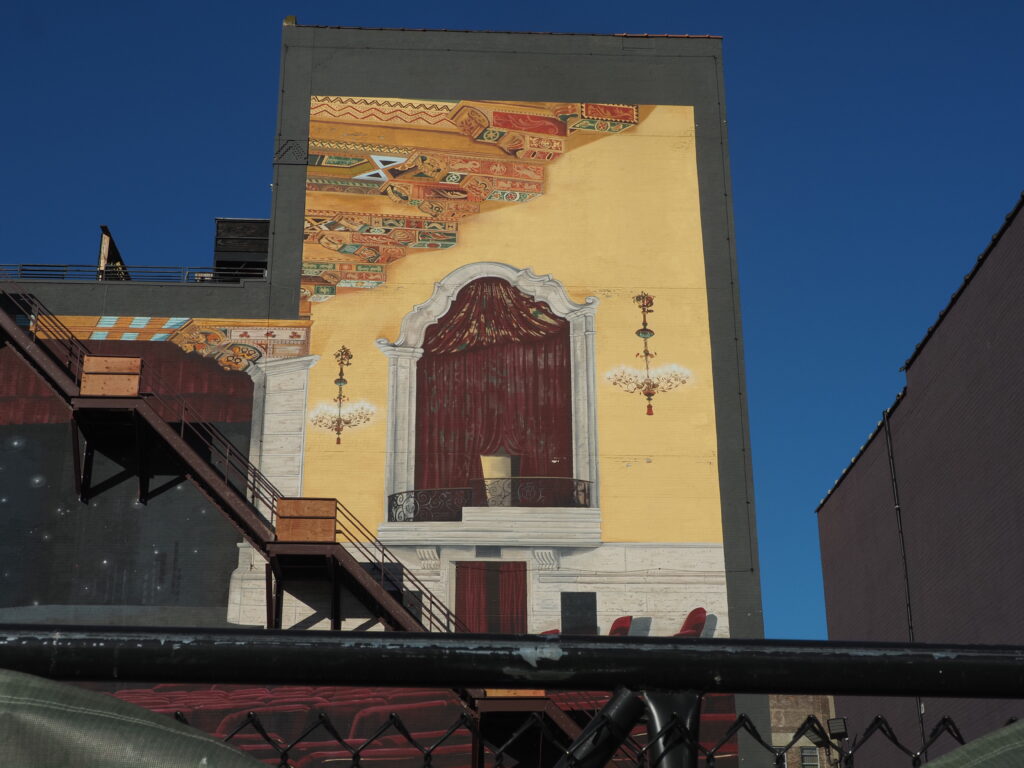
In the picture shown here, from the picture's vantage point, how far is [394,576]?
74.0 feet

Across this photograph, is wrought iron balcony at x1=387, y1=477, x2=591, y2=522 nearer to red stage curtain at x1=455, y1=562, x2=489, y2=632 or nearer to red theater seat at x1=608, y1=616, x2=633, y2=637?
red stage curtain at x1=455, y1=562, x2=489, y2=632

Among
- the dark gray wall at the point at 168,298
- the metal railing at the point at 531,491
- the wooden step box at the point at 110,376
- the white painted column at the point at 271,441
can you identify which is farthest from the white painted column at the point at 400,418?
the wooden step box at the point at 110,376

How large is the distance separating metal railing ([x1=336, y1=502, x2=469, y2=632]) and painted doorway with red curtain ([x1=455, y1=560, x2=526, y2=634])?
352 mm

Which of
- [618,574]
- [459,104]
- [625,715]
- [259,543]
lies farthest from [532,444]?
[625,715]

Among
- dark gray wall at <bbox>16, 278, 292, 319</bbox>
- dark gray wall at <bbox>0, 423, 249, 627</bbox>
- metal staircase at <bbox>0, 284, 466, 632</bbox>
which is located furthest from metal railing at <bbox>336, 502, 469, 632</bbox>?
dark gray wall at <bbox>16, 278, 292, 319</bbox>

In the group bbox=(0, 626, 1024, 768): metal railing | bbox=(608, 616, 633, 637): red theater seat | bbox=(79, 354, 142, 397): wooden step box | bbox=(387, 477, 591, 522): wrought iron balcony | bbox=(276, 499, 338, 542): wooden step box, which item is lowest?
bbox=(0, 626, 1024, 768): metal railing

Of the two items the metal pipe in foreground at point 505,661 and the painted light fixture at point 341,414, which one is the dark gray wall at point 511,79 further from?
the metal pipe in foreground at point 505,661

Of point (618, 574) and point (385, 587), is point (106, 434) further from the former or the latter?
point (618, 574)

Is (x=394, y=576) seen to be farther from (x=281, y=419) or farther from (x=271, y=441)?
(x=281, y=419)

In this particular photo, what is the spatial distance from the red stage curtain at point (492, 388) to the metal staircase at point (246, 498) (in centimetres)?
191

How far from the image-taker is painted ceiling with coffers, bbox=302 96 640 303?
25109mm

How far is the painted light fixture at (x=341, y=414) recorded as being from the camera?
23.6 meters

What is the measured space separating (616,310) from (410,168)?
204 inches

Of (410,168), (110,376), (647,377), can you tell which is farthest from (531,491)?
(110,376)
